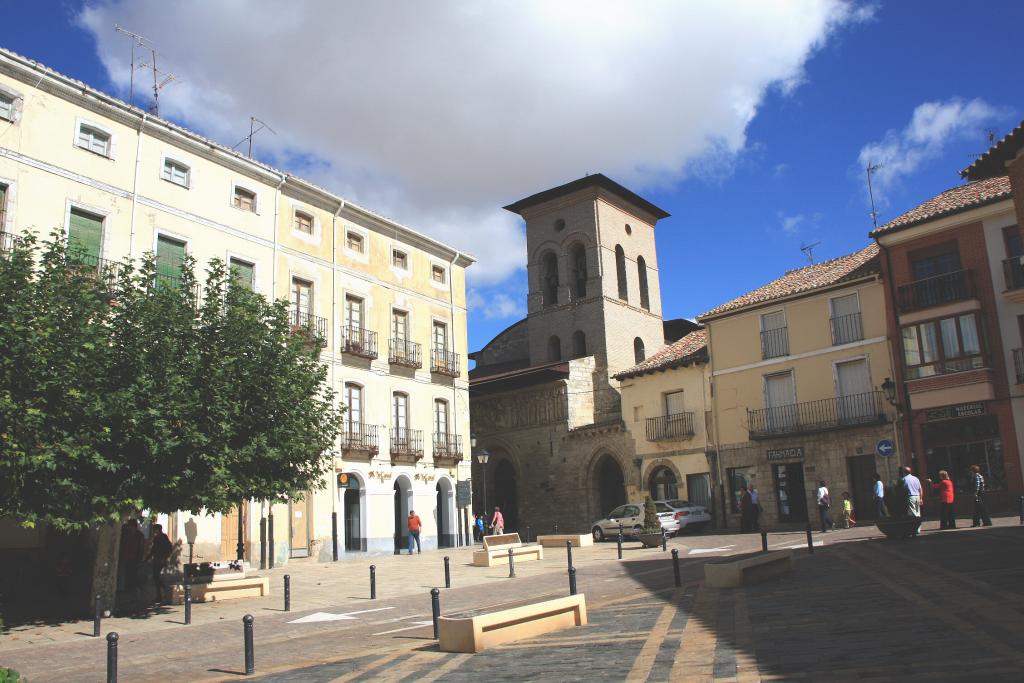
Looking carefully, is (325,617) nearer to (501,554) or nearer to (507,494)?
(501,554)

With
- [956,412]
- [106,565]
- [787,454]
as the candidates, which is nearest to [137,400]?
[106,565]

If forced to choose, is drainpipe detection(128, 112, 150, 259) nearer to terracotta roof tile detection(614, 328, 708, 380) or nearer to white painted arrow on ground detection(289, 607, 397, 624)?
white painted arrow on ground detection(289, 607, 397, 624)

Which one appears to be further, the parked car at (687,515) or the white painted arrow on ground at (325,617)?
the parked car at (687,515)

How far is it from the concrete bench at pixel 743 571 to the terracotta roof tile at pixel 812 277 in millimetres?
18632

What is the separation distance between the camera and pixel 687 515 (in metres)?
32.4

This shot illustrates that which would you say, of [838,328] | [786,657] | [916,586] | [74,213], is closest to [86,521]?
[74,213]

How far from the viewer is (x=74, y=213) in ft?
74.0

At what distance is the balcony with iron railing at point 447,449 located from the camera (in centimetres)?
3291

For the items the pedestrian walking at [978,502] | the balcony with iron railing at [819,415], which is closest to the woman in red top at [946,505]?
the pedestrian walking at [978,502]

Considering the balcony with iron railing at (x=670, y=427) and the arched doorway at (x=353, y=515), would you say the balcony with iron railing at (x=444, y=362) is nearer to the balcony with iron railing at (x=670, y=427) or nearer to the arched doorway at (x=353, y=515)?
the arched doorway at (x=353, y=515)

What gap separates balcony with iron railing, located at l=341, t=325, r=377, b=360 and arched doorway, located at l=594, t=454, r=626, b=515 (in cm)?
1431

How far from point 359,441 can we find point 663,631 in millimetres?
19983

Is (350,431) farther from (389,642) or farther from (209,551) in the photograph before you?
(389,642)

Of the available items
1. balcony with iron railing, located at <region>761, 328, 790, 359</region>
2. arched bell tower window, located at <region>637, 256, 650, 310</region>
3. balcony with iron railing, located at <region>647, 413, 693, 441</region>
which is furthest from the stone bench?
arched bell tower window, located at <region>637, 256, 650, 310</region>
